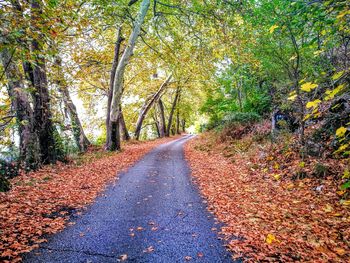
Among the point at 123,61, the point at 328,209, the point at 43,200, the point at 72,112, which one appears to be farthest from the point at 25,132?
the point at 328,209

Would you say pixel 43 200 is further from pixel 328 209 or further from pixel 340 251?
pixel 328 209

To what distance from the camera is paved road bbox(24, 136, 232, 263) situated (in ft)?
11.8

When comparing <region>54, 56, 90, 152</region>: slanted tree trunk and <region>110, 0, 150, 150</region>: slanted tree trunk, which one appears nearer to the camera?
<region>110, 0, 150, 150</region>: slanted tree trunk

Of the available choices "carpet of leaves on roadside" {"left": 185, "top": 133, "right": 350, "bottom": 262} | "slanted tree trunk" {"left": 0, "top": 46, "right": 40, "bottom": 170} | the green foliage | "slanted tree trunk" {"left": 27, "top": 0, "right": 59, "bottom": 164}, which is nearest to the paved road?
"carpet of leaves on roadside" {"left": 185, "top": 133, "right": 350, "bottom": 262}

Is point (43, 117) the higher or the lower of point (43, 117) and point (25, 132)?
the higher

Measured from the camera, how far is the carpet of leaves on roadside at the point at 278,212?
3.60 metres

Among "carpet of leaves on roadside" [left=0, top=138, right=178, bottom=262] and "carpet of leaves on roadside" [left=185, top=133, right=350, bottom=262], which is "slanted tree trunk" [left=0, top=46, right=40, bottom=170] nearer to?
"carpet of leaves on roadside" [left=0, top=138, right=178, bottom=262]

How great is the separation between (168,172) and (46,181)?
414 cm

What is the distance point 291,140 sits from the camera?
843cm

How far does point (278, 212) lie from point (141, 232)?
111 inches

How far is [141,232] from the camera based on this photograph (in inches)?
171

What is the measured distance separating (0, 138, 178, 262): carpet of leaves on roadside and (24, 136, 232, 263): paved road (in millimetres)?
324

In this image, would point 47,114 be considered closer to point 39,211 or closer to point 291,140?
point 39,211

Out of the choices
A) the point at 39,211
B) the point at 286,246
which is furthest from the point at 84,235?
the point at 286,246
